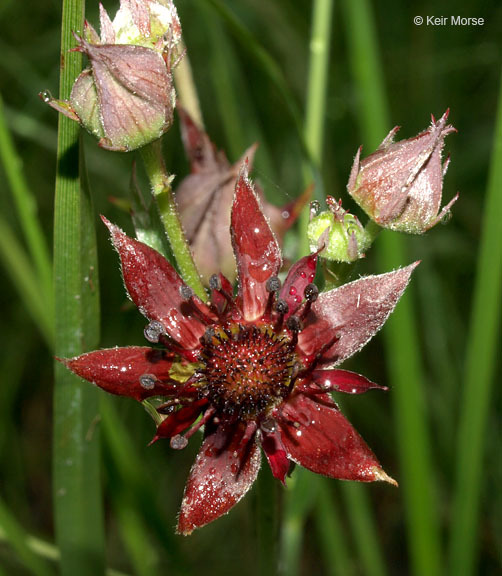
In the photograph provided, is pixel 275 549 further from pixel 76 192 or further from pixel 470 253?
pixel 470 253

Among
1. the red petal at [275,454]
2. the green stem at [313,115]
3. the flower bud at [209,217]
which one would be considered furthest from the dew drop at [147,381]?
the green stem at [313,115]

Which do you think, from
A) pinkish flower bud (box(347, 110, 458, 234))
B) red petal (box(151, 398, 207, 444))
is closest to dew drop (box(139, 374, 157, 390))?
red petal (box(151, 398, 207, 444))

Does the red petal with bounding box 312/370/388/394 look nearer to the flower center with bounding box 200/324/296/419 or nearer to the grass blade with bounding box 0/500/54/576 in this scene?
the flower center with bounding box 200/324/296/419

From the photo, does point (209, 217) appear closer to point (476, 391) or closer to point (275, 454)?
point (275, 454)

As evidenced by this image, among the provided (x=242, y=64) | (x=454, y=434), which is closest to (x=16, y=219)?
(x=242, y=64)

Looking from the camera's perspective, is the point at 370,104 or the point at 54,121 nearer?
the point at 370,104

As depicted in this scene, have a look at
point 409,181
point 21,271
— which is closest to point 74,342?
point 409,181

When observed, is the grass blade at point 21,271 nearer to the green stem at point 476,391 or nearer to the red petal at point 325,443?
the red petal at point 325,443
